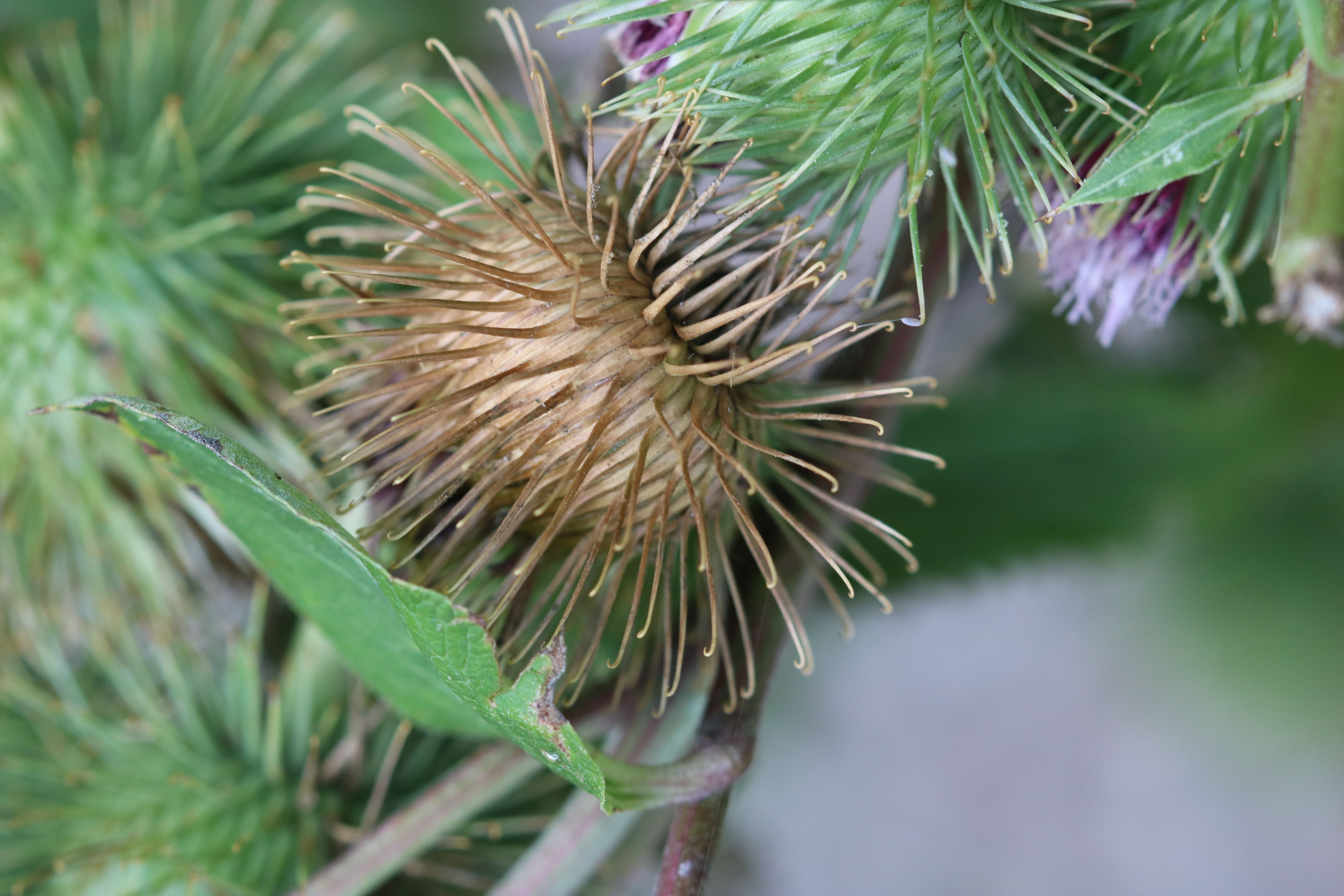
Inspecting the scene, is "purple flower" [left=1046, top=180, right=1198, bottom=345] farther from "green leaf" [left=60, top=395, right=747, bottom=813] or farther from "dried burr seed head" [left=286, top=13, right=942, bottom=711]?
"green leaf" [left=60, top=395, right=747, bottom=813]

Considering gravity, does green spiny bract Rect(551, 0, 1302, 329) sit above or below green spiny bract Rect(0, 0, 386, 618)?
below

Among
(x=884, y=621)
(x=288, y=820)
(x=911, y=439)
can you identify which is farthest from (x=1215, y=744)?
(x=288, y=820)

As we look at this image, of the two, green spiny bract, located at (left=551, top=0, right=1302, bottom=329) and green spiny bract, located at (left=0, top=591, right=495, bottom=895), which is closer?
green spiny bract, located at (left=551, top=0, right=1302, bottom=329)

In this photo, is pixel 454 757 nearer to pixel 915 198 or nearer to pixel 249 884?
pixel 249 884

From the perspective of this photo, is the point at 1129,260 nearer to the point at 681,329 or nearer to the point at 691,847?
the point at 681,329

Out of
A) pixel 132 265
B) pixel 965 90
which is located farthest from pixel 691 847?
pixel 132 265

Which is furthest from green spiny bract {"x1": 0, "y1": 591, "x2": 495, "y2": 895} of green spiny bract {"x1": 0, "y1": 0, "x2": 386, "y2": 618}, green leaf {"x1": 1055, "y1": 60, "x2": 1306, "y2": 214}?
green leaf {"x1": 1055, "y1": 60, "x2": 1306, "y2": 214}
